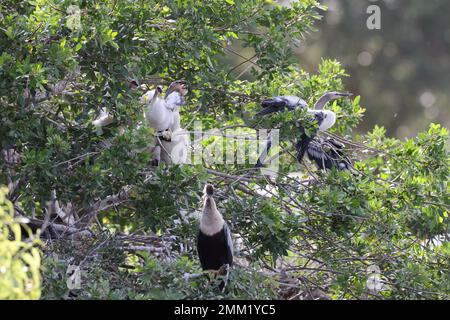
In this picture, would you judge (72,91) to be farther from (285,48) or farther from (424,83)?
(424,83)

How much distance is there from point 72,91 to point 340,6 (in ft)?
41.1

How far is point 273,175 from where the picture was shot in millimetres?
5340

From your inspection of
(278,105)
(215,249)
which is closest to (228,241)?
(215,249)

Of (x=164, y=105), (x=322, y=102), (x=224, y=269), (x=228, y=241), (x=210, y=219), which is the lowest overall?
(x=224, y=269)

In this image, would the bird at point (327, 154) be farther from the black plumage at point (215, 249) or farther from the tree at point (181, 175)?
the black plumage at point (215, 249)

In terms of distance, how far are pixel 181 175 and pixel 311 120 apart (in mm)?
964

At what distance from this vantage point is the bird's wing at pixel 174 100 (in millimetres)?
5383

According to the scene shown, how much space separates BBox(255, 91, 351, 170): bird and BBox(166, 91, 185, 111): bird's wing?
1.58 ft

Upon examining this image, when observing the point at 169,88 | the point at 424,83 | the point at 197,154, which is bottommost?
the point at 197,154

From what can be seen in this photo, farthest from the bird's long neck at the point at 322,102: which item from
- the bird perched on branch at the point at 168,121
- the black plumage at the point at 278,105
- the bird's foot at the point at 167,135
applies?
the bird's foot at the point at 167,135

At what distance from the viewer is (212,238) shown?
4777 mm

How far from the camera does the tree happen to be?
4.50 metres

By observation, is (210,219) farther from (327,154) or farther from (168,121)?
(327,154)
